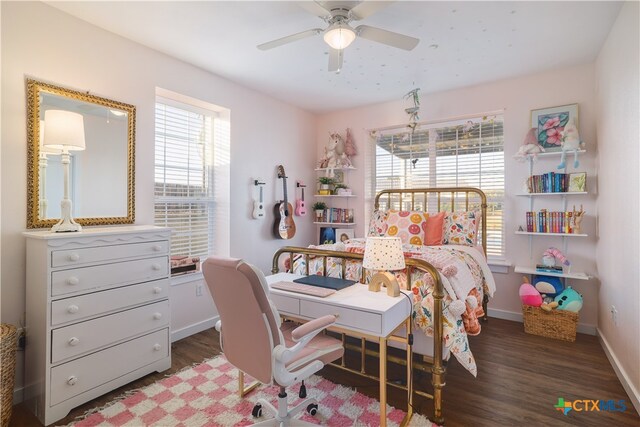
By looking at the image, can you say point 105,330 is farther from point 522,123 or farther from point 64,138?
point 522,123

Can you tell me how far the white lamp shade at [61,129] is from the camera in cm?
206

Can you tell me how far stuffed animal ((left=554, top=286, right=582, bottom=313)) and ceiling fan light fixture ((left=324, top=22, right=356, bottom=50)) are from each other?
9.86ft

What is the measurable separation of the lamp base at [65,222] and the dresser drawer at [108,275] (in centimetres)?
Result: 28

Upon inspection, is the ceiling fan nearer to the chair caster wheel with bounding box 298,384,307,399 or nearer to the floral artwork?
the floral artwork

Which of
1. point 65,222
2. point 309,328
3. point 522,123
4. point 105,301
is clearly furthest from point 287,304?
point 522,123

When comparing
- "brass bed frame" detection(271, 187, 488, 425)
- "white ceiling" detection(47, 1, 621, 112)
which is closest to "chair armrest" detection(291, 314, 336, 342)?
"brass bed frame" detection(271, 187, 488, 425)

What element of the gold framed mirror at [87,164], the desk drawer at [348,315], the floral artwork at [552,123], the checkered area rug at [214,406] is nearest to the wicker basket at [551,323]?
the floral artwork at [552,123]

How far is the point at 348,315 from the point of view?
5.80 ft

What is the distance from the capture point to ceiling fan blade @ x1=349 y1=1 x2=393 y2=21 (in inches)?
72.2

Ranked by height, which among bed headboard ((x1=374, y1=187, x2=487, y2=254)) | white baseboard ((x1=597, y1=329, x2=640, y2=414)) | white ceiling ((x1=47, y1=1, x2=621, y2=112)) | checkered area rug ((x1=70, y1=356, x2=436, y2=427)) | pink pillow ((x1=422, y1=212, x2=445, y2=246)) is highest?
white ceiling ((x1=47, y1=1, x2=621, y2=112))

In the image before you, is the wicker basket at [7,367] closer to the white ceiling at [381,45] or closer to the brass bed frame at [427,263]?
the brass bed frame at [427,263]

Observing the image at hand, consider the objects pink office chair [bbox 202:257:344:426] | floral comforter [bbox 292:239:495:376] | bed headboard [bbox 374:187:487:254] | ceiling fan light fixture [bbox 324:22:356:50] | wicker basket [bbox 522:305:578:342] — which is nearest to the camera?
pink office chair [bbox 202:257:344:426]

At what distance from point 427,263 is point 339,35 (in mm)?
1508

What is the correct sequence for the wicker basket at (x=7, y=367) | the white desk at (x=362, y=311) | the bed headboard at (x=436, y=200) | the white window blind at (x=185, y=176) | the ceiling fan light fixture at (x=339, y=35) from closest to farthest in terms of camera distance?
the white desk at (x=362, y=311) → the wicker basket at (x=7, y=367) → the ceiling fan light fixture at (x=339, y=35) → the white window blind at (x=185, y=176) → the bed headboard at (x=436, y=200)
